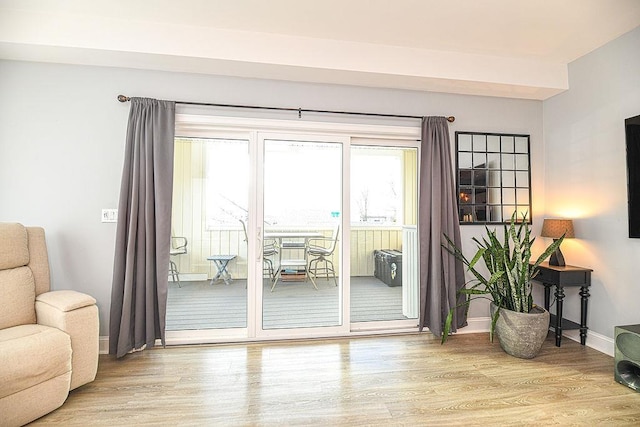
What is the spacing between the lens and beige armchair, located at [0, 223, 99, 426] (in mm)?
1734

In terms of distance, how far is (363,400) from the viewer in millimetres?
2047

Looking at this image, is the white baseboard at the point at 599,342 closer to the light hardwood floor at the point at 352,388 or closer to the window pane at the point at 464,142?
the light hardwood floor at the point at 352,388

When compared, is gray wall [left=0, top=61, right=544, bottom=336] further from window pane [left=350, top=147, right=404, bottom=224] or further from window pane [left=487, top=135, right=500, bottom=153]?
window pane [left=487, top=135, right=500, bottom=153]

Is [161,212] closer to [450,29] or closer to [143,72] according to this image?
[143,72]

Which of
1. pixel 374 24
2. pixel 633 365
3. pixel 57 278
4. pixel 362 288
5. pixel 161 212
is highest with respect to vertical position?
pixel 374 24

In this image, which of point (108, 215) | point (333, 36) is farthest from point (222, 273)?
point (333, 36)

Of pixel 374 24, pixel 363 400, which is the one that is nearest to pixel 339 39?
pixel 374 24

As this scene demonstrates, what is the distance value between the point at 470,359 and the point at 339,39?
2.98 meters

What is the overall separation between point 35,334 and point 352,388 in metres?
2.06

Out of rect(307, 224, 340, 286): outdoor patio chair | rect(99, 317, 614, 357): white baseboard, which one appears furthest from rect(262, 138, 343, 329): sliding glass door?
rect(99, 317, 614, 357): white baseboard

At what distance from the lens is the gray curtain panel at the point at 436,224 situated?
3039 mm

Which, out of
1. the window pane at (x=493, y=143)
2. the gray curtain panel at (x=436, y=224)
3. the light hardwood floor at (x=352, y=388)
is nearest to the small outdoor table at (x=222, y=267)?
the light hardwood floor at (x=352, y=388)

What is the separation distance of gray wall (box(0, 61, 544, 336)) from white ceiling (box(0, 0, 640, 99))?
14 centimetres

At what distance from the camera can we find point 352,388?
7.18ft
